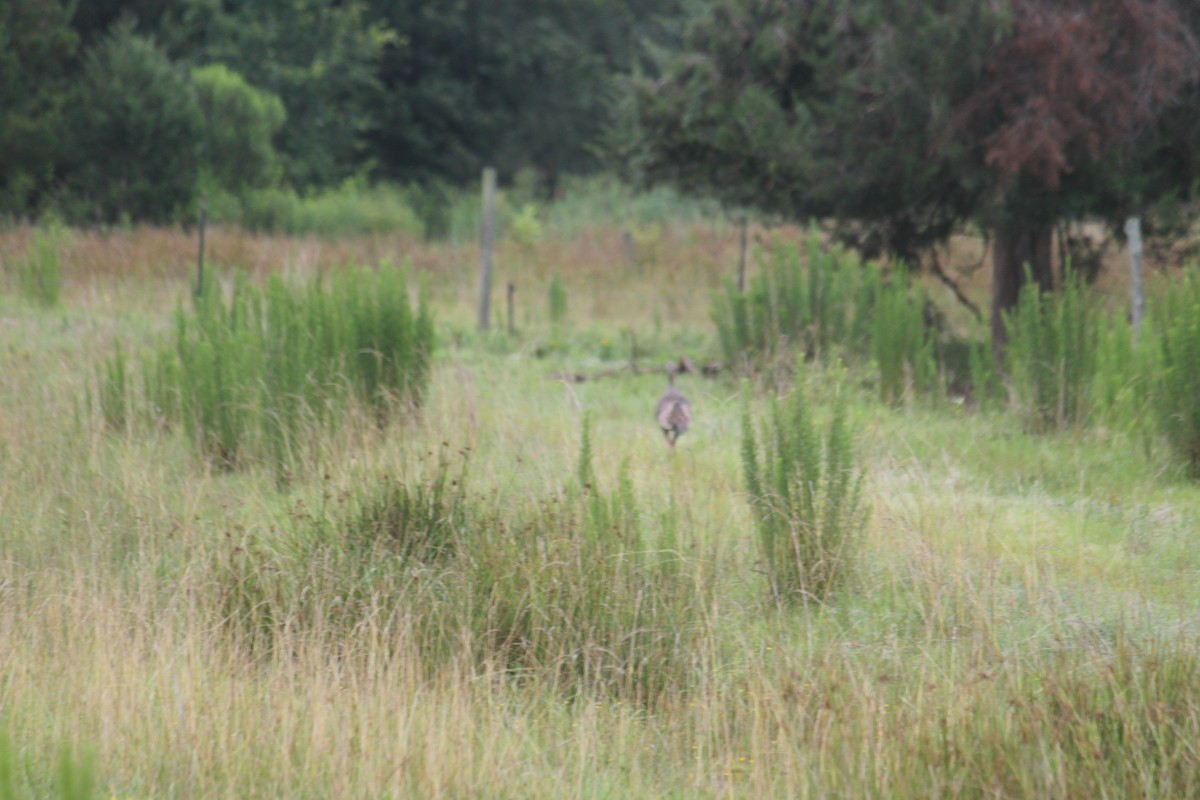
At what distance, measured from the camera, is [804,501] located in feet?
17.1

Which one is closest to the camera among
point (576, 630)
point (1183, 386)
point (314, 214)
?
point (576, 630)

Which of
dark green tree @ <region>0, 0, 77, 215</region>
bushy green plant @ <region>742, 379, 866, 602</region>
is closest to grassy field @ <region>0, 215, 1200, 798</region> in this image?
bushy green plant @ <region>742, 379, 866, 602</region>

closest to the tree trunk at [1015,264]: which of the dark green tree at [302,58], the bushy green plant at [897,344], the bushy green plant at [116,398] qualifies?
the bushy green plant at [897,344]

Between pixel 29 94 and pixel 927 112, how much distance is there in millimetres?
17155

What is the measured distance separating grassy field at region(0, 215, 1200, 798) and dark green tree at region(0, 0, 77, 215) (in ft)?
53.6

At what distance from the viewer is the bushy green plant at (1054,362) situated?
7.93 meters

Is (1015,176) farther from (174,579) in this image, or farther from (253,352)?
(174,579)

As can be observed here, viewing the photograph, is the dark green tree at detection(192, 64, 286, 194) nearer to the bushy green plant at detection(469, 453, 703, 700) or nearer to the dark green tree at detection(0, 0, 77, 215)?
the dark green tree at detection(0, 0, 77, 215)

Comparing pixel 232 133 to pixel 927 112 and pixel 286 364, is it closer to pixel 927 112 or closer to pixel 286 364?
pixel 927 112

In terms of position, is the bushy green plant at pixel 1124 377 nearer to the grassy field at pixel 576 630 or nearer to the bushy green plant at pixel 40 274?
the grassy field at pixel 576 630

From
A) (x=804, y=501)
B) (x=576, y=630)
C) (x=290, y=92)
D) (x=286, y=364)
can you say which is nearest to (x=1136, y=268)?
(x=804, y=501)

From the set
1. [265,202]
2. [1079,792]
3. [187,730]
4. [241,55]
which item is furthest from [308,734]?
[241,55]

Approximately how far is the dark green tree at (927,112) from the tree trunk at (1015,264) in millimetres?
18

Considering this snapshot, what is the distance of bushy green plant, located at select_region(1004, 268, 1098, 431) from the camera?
793cm
